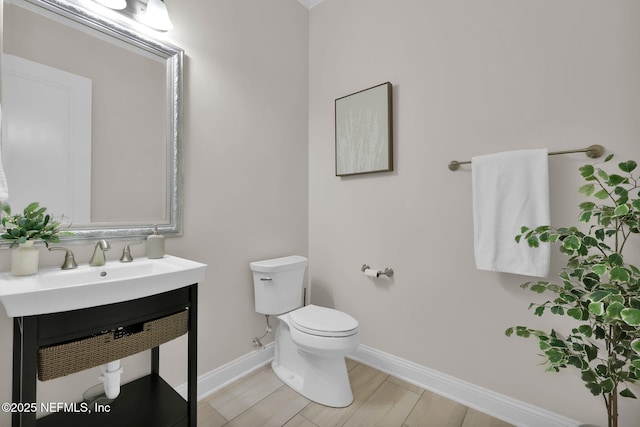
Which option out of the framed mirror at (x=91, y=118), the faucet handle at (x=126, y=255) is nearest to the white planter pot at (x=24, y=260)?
the framed mirror at (x=91, y=118)

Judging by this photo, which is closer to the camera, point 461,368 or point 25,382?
point 25,382

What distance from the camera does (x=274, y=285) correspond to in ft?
5.88

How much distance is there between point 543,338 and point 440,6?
177cm

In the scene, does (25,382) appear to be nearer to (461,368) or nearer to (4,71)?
(4,71)

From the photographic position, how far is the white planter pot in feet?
3.26

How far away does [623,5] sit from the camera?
117cm

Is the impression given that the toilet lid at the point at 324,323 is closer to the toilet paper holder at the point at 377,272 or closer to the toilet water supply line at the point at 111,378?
the toilet paper holder at the point at 377,272

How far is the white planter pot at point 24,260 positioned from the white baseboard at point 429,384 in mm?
942

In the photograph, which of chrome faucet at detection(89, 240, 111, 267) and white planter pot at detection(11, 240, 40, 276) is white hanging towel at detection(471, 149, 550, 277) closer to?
chrome faucet at detection(89, 240, 111, 267)

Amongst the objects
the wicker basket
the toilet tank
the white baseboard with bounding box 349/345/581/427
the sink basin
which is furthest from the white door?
the white baseboard with bounding box 349/345/581/427

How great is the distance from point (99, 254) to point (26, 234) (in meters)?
0.24

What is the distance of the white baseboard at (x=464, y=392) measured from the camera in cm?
135

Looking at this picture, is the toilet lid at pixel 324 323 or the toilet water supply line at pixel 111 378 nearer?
the toilet water supply line at pixel 111 378

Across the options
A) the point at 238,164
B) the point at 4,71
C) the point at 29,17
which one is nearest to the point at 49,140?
the point at 4,71
